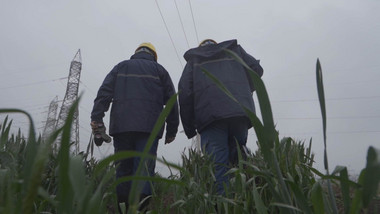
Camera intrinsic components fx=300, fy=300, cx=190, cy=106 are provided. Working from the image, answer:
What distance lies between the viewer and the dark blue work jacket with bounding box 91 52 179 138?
7.84ft

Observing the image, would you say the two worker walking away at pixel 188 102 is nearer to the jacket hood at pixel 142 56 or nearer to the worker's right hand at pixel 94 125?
the worker's right hand at pixel 94 125

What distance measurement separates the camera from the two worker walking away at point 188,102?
7.25 ft

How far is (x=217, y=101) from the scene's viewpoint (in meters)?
2.23

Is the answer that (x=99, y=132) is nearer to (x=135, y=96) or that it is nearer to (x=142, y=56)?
(x=135, y=96)

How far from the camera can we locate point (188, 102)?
2467 millimetres

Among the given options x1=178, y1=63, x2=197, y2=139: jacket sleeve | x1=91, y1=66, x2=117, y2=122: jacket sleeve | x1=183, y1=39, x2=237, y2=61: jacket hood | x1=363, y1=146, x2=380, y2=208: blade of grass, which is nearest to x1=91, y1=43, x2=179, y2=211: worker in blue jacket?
x1=91, y1=66, x2=117, y2=122: jacket sleeve

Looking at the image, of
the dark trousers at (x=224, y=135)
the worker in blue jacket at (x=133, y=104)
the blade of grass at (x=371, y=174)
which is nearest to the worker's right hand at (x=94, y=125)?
the worker in blue jacket at (x=133, y=104)

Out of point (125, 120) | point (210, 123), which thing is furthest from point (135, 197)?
point (125, 120)

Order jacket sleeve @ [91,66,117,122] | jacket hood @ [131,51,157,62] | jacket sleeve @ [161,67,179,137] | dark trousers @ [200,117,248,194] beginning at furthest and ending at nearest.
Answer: jacket hood @ [131,51,157,62]
jacket sleeve @ [161,67,179,137]
jacket sleeve @ [91,66,117,122]
dark trousers @ [200,117,248,194]

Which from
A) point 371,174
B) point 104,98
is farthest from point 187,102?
point 371,174

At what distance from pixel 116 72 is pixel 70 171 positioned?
241 cm

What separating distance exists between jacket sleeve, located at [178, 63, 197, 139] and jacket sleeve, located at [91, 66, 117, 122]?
1.98 ft

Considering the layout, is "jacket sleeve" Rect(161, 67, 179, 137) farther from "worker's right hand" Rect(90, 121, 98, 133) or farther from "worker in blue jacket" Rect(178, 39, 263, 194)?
"worker's right hand" Rect(90, 121, 98, 133)

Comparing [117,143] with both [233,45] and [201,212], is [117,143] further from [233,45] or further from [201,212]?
[201,212]
